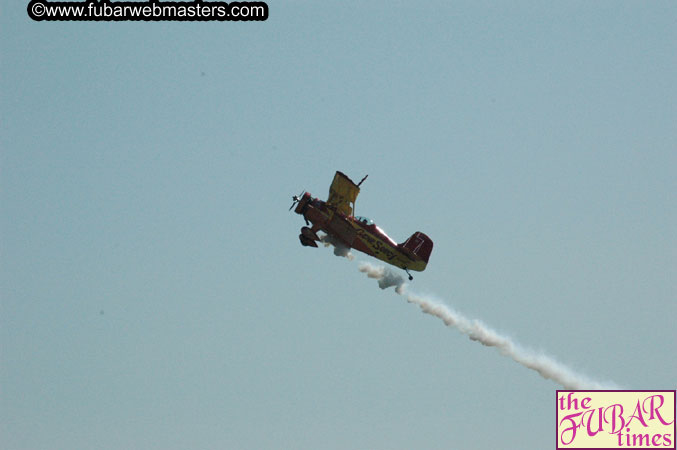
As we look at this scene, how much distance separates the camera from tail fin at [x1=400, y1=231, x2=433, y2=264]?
77312 millimetres

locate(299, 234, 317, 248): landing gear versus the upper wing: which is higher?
the upper wing

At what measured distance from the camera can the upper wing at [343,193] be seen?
73938 mm

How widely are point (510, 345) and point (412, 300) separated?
5.46 m

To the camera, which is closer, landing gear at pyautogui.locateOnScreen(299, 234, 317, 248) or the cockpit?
landing gear at pyautogui.locateOnScreen(299, 234, 317, 248)

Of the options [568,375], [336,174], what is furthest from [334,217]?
[568,375]

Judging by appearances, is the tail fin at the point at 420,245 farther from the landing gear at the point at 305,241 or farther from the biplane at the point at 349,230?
the landing gear at the point at 305,241

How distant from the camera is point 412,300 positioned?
259 ft

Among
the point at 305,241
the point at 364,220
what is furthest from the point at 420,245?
the point at 305,241

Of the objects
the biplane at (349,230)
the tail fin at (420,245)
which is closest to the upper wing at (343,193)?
the biplane at (349,230)

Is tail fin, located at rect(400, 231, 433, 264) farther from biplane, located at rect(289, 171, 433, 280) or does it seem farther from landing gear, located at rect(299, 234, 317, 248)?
landing gear, located at rect(299, 234, 317, 248)

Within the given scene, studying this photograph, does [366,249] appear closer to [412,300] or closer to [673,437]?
[412,300]

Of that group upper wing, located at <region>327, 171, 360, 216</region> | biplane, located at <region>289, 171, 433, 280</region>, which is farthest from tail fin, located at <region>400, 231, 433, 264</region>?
upper wing, located at <region>327, 171, 360, 216</region>

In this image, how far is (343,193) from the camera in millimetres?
74312

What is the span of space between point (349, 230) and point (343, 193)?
211cm
